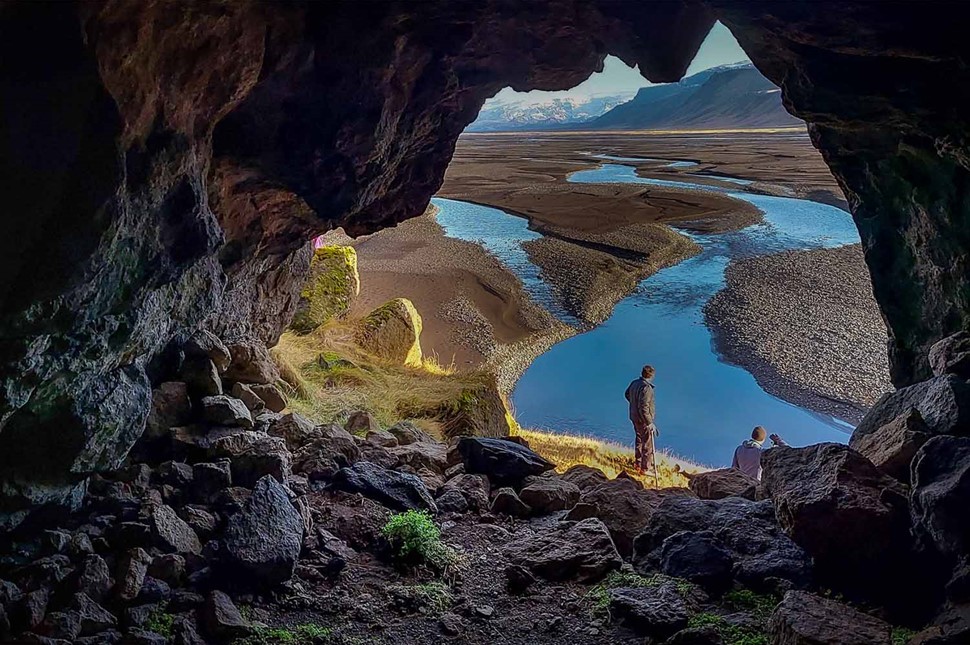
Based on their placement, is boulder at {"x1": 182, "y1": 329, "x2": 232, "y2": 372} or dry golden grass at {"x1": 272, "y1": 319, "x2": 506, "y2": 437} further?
dry golden grass at {"x1": 272, "y1": 319, "x2": 506, "y2": 437}

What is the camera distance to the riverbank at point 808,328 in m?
15.9

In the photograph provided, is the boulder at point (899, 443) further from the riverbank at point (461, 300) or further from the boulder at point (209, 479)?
the riverbank at point (461, 300)

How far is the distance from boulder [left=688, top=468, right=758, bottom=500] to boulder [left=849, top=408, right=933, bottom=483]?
1303 mm

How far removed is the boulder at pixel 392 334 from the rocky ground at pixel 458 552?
9.67m

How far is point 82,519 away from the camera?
427cm

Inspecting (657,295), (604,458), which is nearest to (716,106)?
(657,295)

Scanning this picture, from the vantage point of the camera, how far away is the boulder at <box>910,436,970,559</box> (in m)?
3.59

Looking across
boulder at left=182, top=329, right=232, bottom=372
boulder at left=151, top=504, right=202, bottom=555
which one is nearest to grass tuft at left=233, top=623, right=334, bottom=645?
boulder at left=151, top=504, right=202, bottom=555

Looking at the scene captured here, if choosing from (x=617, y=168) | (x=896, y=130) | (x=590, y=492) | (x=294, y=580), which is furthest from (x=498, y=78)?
(x=617, y=168)


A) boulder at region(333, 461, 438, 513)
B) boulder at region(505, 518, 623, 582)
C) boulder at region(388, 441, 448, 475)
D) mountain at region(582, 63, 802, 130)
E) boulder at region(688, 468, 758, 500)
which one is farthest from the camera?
mountain at region(582, 63, 802, 130)

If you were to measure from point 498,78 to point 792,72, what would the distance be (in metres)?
3.30

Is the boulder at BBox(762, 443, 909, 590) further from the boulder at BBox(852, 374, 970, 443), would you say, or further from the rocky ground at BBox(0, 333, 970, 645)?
the boulder at BBox(852, 374, 970, 443)

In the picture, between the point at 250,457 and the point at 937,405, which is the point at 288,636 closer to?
the point at 250,457

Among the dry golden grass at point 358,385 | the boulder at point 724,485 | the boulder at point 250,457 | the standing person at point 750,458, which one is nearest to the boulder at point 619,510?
the boulder at point 724,485
